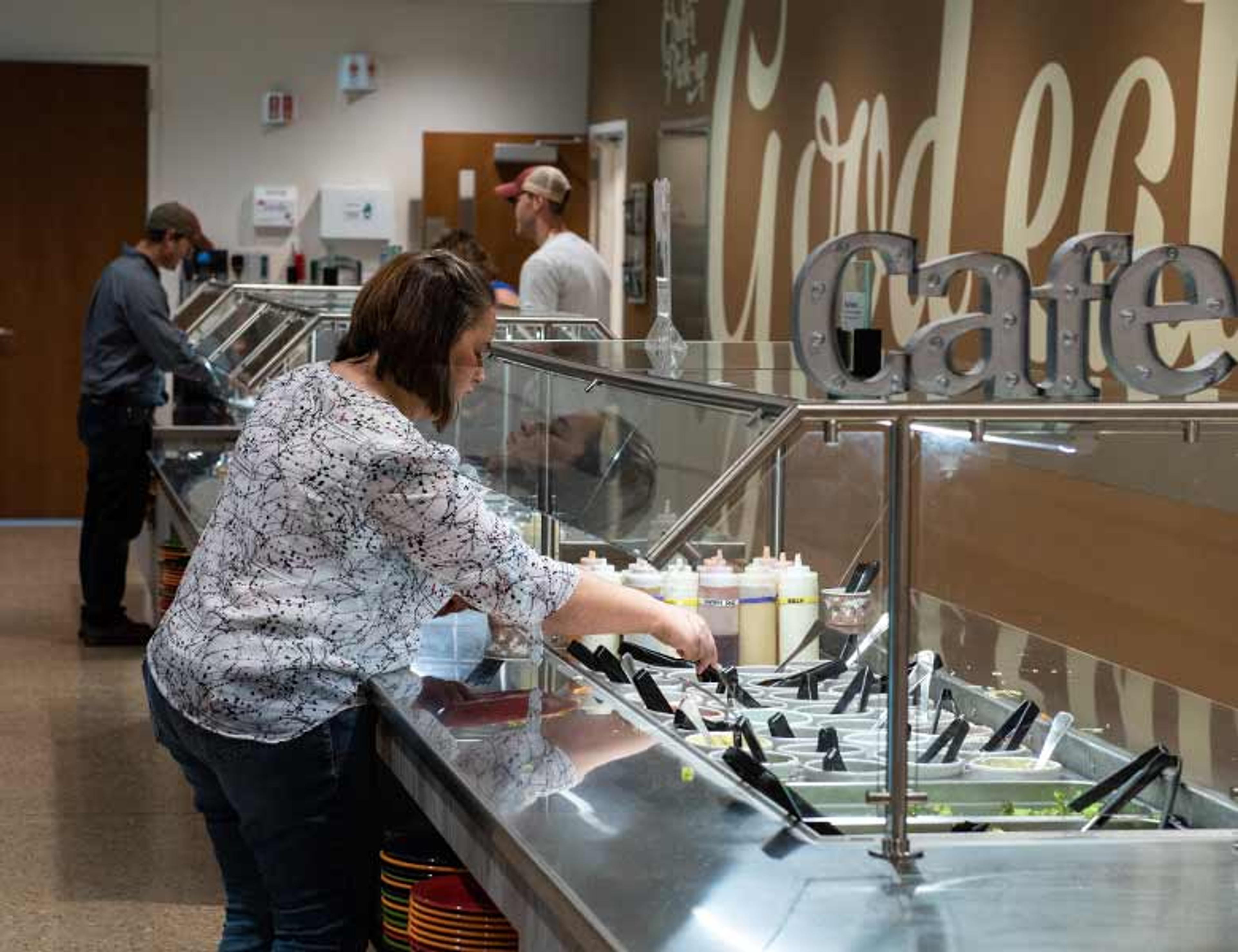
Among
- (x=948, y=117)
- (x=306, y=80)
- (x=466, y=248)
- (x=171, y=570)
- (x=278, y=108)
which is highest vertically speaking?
(x=306, y=80)

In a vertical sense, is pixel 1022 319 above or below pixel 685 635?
above

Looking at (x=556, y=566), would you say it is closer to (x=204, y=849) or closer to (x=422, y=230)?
(x=204, y=849)

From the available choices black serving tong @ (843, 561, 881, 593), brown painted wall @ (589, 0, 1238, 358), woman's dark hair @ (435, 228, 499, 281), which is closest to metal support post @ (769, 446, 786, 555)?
black serving tong @ (843, 561, 881, 593)

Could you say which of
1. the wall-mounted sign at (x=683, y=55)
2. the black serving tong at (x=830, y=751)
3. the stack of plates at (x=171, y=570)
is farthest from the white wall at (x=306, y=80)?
the black serving tong at (x=830, y=751)

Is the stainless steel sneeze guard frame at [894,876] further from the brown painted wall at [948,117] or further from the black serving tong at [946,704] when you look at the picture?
the brown painted wall at [948,117]

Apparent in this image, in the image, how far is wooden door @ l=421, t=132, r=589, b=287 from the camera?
1152 centimetres

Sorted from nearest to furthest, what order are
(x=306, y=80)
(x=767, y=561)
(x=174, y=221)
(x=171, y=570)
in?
(x=767, y=561) → (x=171, y=570) → (x=174, y=221) → (x=306, y=80)

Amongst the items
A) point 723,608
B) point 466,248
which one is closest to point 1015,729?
point 723,608

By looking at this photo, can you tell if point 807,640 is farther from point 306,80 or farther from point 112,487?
point 306,80

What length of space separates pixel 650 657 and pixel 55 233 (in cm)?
893

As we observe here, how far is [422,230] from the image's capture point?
11.6 metres

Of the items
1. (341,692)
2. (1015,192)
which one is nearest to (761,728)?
(341,692)

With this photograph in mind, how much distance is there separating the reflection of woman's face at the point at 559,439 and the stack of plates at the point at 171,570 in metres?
2.18

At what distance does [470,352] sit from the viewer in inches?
105
